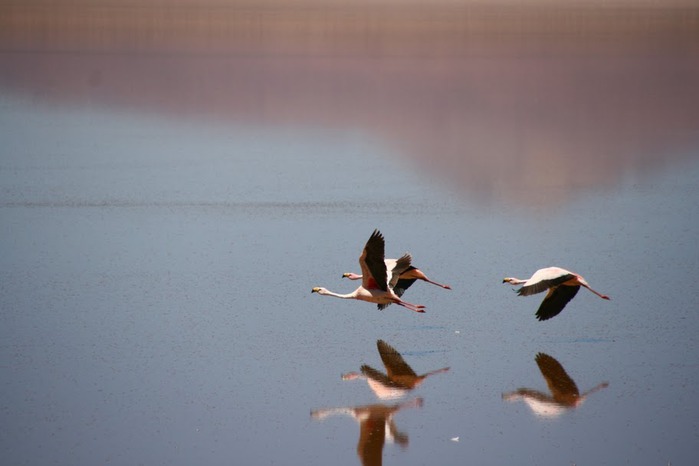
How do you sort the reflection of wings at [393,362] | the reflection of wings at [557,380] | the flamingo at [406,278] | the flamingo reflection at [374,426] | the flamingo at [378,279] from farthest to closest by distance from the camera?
the flamingo at [406,278] < the flamingo at [378,279] < the reflection of wings at [393,362] < the reflection of wings at [557,380] < the flamingo reflection at [374,426]

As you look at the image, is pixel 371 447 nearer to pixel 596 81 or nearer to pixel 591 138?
pixel 591 138

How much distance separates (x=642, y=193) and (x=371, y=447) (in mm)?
10790

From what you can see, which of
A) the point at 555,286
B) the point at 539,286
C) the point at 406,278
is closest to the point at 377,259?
the point at 406,278

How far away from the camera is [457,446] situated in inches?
412

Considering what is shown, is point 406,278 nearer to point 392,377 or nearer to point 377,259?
point 377,259

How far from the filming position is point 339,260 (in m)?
15.7

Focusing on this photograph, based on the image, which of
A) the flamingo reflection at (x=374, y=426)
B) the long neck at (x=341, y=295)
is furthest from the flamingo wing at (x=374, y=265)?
the flamingo reflection at (x=374, y=426)

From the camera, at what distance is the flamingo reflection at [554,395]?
1128 cm

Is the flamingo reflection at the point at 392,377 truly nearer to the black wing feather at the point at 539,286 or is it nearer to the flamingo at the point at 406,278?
the black wing feather at the point at 539,286

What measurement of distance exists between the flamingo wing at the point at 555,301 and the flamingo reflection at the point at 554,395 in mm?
786

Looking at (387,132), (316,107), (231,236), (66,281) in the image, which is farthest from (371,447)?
(316,107)

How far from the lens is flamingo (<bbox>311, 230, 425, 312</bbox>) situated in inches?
497

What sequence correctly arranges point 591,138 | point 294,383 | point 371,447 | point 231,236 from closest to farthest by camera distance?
1. point 371,447
2. point 294,383
3. point 231,236
4. point 591,138

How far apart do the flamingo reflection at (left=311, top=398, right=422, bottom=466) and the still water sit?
3 cm
